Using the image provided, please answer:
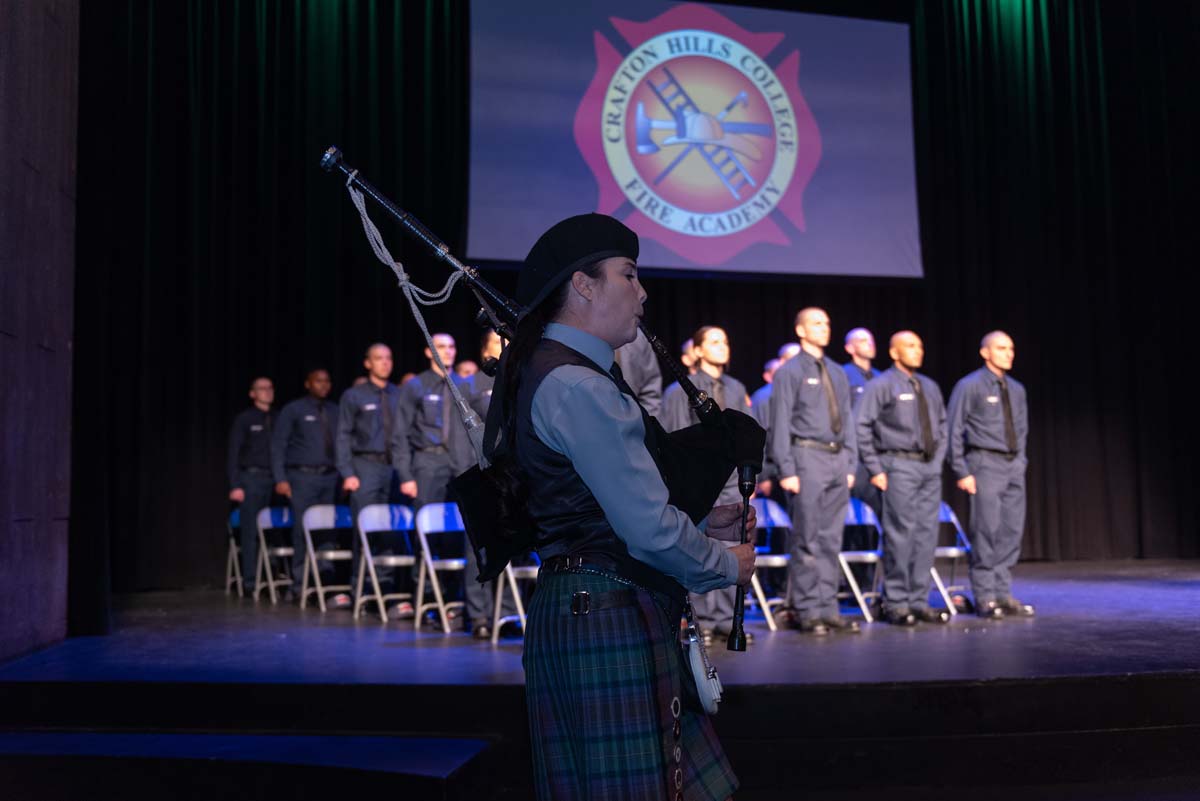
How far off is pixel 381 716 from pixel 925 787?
6.58 feet

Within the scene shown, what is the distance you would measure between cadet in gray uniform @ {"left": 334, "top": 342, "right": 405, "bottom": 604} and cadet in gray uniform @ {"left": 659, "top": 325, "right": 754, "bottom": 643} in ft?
8.23

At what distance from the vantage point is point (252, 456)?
9141mm

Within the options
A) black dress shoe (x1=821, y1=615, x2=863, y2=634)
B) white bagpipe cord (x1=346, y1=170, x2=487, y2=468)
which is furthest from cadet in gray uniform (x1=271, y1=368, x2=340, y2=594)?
white bagpipe cord (x1=346, y1=170, x2=487, y2=468)

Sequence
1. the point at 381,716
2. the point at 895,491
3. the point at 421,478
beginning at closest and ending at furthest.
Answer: the point at 381,716 < the point at 895,491 < the point at 421,478

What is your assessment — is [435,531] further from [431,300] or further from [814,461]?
[431,300]

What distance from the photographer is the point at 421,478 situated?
737cm

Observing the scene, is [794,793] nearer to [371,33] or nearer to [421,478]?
[421,478]

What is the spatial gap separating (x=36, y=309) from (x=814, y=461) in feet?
13.5

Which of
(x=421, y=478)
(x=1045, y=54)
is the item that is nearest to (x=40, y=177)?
(x=421, y=478)

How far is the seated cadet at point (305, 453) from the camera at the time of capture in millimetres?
8656

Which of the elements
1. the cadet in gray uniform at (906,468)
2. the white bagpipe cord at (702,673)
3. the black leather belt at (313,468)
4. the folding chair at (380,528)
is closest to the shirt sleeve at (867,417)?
the cadet in gray uniform at (906,468)

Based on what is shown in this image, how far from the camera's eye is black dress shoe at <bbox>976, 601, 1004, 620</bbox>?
6.51 m

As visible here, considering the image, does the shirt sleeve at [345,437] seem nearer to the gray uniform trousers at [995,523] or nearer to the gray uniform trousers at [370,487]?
the gray uniform trousers at [370,487]

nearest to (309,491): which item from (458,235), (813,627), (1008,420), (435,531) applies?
A: (458,235)
